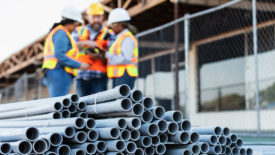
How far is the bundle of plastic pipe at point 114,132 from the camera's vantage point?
10.3 feet

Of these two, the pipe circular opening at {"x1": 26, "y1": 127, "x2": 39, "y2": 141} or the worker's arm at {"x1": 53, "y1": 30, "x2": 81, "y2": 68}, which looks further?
the worker's arm at {"x1": 53, "y1": 30, "x2": 81, "y2": 68}

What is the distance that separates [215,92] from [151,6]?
12.6 ft

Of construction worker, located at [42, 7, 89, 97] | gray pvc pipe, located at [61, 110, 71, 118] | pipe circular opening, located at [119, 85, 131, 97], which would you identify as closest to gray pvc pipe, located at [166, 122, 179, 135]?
pipe circular opening, located at [119, 85, 131, 97]

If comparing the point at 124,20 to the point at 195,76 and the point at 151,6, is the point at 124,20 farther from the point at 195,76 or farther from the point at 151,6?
the point at 195,76

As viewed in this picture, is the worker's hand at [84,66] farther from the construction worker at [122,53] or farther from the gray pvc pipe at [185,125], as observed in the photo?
the gray pvc pipe at [185,125]

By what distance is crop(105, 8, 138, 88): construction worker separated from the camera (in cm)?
597

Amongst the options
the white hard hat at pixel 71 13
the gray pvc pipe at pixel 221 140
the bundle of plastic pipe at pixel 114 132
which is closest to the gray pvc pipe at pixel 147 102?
the bundle of plastic pipe at pixel 114 132

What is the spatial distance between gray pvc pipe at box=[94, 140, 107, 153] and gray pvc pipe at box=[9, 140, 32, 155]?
1.67ft

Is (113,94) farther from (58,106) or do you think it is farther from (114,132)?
(58,106)

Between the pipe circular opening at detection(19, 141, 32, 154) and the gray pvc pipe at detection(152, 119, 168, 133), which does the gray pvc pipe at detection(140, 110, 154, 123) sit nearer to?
the gray pvc pipe at detection(152, 119, 168, 133)

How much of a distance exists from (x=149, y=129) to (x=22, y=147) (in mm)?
953

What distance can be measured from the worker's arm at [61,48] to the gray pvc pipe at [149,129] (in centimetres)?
286

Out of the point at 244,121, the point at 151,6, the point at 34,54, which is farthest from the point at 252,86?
the point at 34,54

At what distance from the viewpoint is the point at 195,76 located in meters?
14.0
